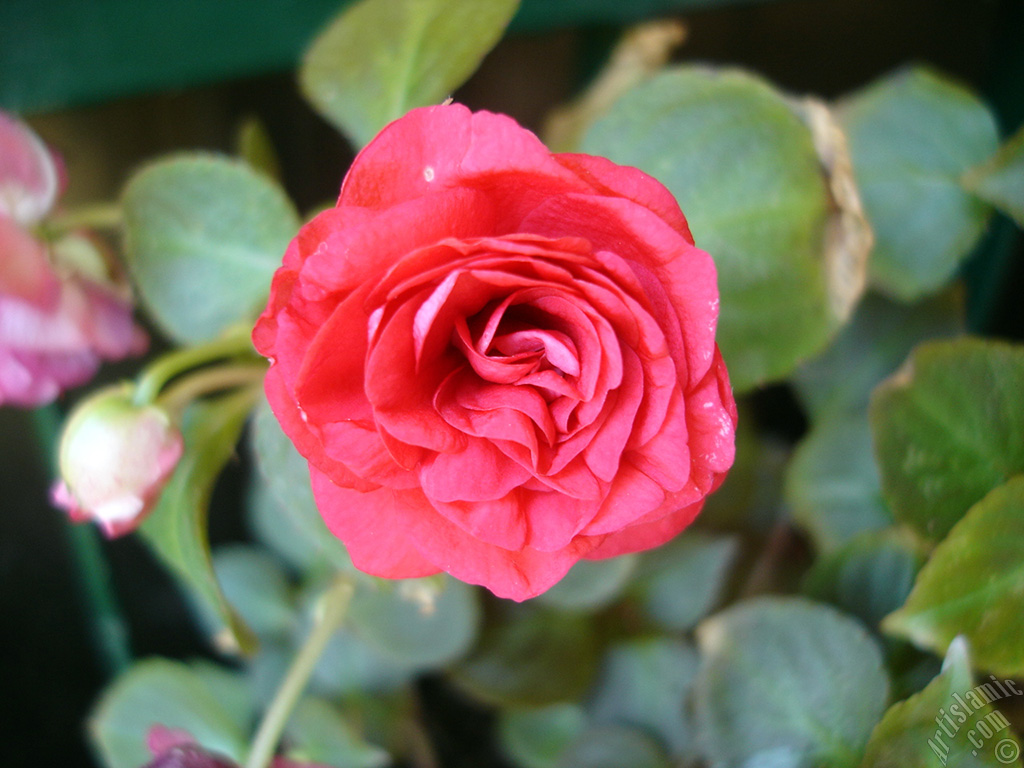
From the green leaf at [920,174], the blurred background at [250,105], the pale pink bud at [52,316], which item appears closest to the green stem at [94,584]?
the blurred background at [250,105]

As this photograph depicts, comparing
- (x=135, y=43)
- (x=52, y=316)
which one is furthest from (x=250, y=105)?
(x=52, y=316)

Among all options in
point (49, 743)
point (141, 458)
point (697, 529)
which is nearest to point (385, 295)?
point (141, 458)

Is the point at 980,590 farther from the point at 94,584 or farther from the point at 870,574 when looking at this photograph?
the point at 94,584

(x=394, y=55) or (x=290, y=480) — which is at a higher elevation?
(x=394, y=55)

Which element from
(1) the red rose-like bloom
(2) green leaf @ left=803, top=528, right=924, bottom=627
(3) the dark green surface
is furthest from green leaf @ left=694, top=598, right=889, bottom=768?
(3) the dark green surface

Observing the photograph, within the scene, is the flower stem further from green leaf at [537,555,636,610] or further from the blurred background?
the blurred background

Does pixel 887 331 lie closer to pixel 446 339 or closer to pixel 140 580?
pixel 446 339
